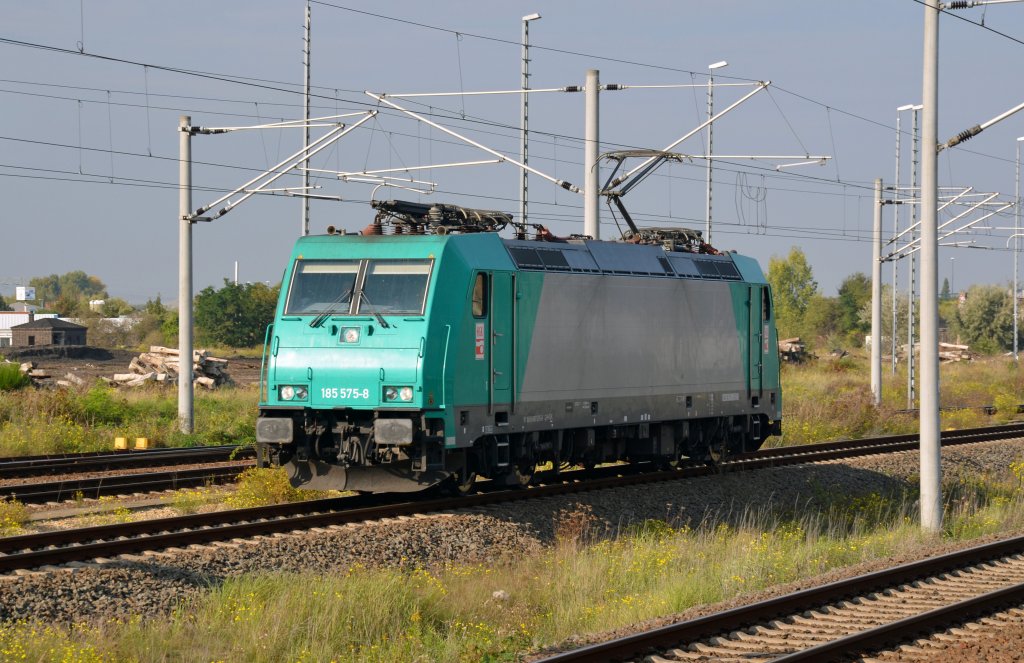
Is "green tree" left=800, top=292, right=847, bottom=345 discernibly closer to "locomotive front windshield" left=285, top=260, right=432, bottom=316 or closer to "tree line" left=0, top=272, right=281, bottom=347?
"tree line" left=0, top=272, right=281, bottom=347

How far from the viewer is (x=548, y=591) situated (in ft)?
42.2

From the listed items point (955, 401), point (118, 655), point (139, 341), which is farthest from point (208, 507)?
point (139, 341)

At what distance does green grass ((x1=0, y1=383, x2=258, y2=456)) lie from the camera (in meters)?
25.1

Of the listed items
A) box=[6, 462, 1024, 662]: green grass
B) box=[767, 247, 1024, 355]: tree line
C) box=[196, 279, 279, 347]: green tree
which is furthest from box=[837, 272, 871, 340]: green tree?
box=[6, 462, 1024, 662]: green grass

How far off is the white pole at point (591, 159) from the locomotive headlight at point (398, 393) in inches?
318

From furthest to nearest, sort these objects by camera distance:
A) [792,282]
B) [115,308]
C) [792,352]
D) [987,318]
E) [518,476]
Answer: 1. [792,282]
2. [115,308]
3. [987,318]
4. [792,352]
5. [518,476]

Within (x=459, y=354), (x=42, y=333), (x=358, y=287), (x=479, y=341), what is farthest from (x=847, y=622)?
(x=42, y=333)

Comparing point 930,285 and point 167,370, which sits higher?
point 930,285

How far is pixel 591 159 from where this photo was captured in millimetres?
23422

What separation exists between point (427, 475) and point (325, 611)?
537 centimetres

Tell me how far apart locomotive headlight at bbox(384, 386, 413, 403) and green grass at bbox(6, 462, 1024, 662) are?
2427mm

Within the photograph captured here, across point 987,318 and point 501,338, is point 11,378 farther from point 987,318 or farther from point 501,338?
point 987,318

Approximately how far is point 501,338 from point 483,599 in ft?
16.9

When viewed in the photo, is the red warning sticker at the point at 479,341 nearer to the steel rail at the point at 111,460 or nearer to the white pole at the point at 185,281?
the steel rail at the point at 111,460
